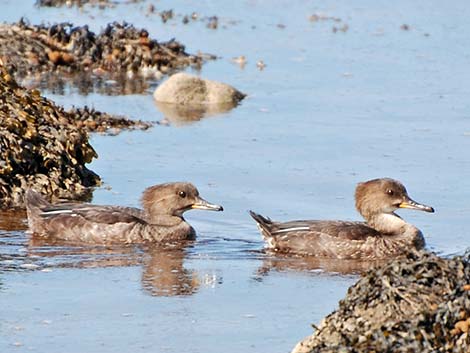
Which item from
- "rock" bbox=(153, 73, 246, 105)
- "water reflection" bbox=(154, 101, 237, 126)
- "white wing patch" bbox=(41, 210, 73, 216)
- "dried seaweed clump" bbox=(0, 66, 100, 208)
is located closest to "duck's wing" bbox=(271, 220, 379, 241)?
"white wing patch" bbox=(41, 210, 73, 216)

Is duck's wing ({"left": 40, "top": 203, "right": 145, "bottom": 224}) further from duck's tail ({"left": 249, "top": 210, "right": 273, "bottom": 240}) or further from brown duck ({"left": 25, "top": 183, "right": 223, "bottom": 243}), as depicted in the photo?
duck's tail ({"left": 249, "top": 210, "right": 273, "bottom": 240})

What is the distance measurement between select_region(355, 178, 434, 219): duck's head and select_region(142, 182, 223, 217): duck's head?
153 centimetres

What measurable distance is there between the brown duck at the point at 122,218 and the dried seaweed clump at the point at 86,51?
8313 millimetres

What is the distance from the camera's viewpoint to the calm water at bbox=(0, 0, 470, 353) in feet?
34.4

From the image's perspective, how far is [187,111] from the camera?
1988 cm

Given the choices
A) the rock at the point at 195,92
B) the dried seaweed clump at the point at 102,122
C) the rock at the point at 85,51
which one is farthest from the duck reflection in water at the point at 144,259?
the rock at the point at 85,51

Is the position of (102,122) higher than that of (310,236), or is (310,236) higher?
(102,122)

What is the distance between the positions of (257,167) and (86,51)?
7.56m

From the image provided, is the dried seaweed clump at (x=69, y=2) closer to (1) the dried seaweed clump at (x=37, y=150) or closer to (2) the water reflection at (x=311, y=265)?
(1) the dried seaweed clump at (x=37, y=150)

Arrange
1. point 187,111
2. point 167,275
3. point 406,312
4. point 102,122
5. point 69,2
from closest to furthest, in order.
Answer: point 406,312 < point 167,275 < point 102,122 < point 187,111 < point 69,2

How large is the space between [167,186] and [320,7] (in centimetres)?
1531

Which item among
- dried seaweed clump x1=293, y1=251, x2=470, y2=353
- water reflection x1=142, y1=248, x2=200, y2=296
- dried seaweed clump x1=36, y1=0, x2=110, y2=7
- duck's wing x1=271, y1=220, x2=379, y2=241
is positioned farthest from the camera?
dried seaweed clump x1=36, y1=0, x2=110, y2=7

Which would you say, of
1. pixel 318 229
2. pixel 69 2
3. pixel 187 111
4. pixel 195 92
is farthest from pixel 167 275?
pixel 69 2

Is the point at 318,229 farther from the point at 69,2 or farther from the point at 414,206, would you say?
Answer: the point at 69,2
